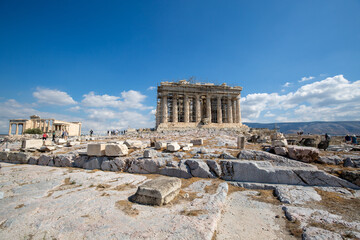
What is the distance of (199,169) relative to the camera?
6.34 metres

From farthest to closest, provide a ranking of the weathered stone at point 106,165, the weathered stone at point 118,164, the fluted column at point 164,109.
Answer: the fluted column at point 164,109, the weathered stone at point 106,165, the weathered stone at point 118,164

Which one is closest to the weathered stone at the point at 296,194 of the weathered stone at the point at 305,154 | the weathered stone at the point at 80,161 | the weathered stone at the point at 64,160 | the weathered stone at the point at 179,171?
the weathered stone at the point at 305,154

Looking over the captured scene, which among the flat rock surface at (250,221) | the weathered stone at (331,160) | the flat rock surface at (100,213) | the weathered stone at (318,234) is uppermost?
Answer: the weathered stone at (331,160)

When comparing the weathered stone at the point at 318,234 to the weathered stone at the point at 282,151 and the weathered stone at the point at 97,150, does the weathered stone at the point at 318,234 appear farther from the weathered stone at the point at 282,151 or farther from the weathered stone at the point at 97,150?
the weathered stone at the point at 97,150

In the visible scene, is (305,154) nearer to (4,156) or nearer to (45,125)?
(4,156)

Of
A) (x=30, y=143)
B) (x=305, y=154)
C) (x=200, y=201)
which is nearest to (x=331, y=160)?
(x=305, y=154)

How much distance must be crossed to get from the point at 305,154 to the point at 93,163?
9819mm

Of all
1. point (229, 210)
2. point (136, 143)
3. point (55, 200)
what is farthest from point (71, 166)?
point (229, 210)

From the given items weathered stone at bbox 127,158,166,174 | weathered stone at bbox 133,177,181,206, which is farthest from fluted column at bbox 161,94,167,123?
weathered stone at bbox 133,177,181,206

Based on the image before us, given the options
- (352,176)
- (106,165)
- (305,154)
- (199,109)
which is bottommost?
(106,165)

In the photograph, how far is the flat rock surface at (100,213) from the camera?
2865 mm

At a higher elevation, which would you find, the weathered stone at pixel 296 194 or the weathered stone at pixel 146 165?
the weathered stone at pixel 146 165

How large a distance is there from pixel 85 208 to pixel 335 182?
24.7ft

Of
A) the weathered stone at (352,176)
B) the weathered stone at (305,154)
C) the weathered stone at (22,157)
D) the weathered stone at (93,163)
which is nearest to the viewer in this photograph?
the weathered stone at (352,176)
